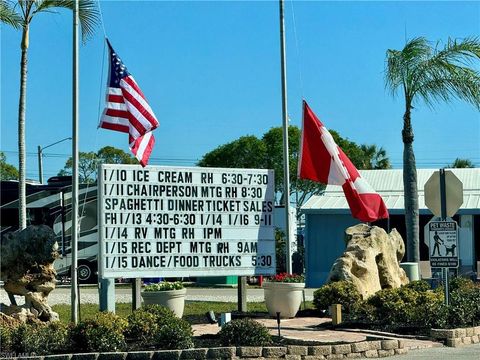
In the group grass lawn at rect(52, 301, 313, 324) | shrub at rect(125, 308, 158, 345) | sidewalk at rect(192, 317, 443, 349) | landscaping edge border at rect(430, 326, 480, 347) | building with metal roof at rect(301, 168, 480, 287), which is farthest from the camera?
building with metal roof at rect(301, 168, 480, 287)

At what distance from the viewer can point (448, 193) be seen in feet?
55.7

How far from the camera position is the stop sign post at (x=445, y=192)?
1686cm

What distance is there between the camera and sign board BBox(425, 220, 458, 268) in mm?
16734

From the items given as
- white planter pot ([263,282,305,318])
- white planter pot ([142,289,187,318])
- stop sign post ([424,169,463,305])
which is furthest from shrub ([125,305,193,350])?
stop sign post ([424,169,463,305])

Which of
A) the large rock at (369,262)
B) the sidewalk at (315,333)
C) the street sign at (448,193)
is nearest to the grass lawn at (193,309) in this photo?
the sidewalk at (315,333)

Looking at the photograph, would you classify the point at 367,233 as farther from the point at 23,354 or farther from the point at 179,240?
the point at 23,354

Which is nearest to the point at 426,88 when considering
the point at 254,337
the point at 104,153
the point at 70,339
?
the point at 254,337

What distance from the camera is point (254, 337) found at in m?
12.8

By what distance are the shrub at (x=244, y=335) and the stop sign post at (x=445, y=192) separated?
5.30m

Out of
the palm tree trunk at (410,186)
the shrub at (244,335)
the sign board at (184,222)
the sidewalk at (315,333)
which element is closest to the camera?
the shrub at (244,335)

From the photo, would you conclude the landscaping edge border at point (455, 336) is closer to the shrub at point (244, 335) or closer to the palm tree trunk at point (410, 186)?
the shrub at point (244, 335)

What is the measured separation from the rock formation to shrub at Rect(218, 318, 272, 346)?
11.9 ft

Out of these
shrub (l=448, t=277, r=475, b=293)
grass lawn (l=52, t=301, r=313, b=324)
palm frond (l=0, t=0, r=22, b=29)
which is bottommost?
grass lawn (l=52, t=301, r=313, b=324)

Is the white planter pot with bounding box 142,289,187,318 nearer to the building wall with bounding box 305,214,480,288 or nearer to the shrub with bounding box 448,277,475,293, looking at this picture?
the shrub with bounding box 448,277,475,293
